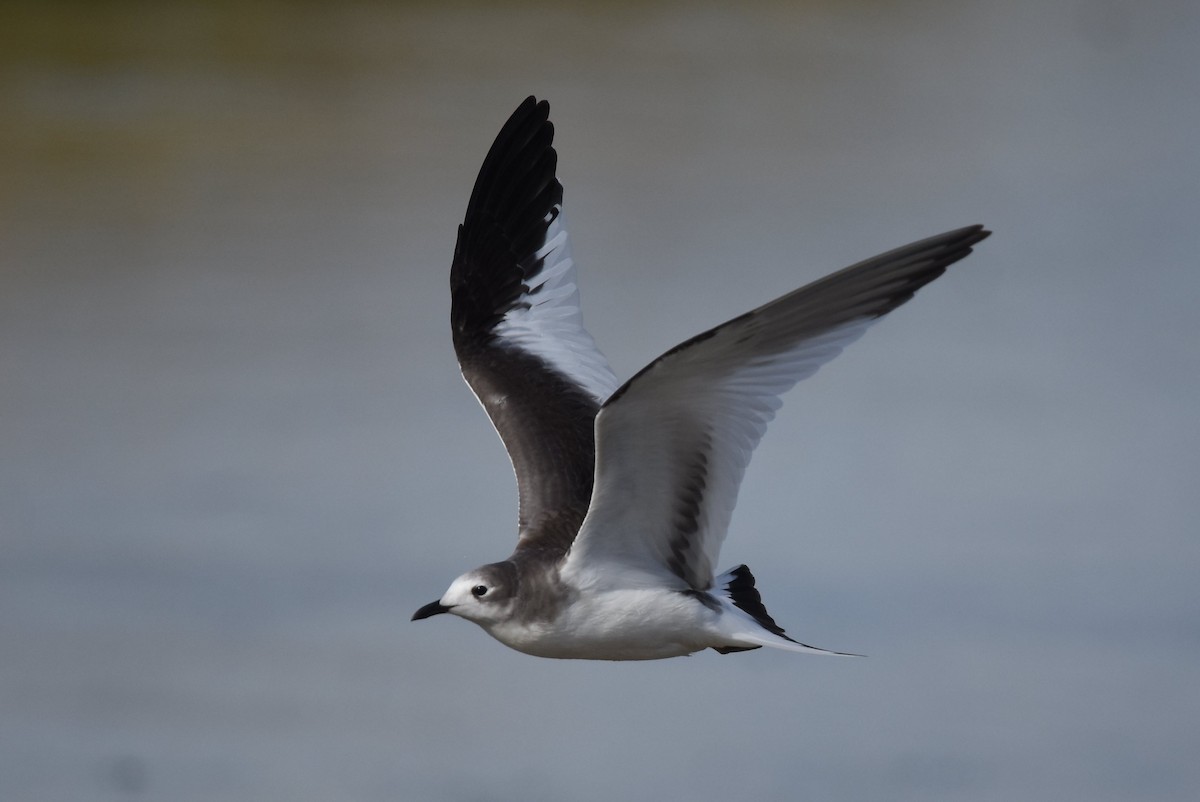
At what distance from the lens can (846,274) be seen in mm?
2141

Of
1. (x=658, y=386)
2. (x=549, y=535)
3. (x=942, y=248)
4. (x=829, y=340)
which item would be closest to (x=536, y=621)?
(x=549, y=535)

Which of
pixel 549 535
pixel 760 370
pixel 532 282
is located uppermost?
pixel 532 282

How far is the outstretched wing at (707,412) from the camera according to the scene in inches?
84.7

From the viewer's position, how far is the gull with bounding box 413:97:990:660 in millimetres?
2176

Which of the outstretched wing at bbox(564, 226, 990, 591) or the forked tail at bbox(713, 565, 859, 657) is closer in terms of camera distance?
the outstretched wing at bbox(564, 226, 990, 591)

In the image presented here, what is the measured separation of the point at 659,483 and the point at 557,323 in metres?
0.93

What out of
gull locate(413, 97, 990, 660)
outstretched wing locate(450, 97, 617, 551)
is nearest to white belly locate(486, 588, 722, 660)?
gull locate(413, 97, 990, 660)

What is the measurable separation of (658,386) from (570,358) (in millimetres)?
920

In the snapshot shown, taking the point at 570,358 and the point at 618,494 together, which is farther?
the point at 570,358

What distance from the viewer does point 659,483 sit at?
2383mm

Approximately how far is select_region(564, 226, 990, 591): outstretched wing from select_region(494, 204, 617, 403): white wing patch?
63 cm

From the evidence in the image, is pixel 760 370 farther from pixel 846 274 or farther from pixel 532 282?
pixel 532 282

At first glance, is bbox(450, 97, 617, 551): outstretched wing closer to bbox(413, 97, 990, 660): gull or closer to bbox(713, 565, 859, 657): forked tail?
bbox(413, 97, 990, 660): gull

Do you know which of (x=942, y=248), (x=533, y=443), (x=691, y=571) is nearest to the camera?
(x=942, y=248)
